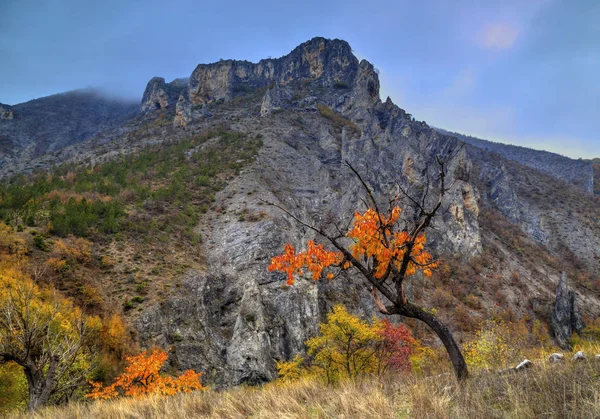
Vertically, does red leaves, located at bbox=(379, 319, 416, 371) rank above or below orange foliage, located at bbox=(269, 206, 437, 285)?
below

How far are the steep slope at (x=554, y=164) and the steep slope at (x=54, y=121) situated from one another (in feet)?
544

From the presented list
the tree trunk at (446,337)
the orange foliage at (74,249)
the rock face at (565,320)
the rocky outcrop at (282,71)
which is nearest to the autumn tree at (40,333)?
the orange foliage at (74,249)

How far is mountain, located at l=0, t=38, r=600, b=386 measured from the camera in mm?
25875

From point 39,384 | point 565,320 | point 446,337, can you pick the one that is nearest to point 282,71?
point 565,320

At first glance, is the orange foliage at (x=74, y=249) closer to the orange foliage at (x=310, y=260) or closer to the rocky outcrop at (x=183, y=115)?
the orange foliage at (x=310, y=260)

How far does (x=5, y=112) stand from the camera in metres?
110

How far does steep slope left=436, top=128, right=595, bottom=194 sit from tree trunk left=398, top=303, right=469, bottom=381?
13305cm

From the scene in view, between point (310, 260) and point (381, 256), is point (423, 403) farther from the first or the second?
point (310, 260)

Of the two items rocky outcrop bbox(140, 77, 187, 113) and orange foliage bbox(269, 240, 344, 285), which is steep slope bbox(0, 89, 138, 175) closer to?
rocky outcrop bbox(140, 77, 187, 113)

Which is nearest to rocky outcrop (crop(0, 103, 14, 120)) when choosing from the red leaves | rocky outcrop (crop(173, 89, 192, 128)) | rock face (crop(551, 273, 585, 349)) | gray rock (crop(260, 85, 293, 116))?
rocky outcrop (crop(173, 89, 192, 128))

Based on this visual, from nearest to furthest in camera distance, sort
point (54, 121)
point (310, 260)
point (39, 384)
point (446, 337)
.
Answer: point (446, 337)
point (310, 260)
point (39, 384)
point (54, 121)

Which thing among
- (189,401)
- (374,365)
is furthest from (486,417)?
(374,365)

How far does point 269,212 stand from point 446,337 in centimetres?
3536

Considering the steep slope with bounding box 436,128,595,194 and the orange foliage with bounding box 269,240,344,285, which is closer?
the orange foliage with bounding box 269,240,344,285
